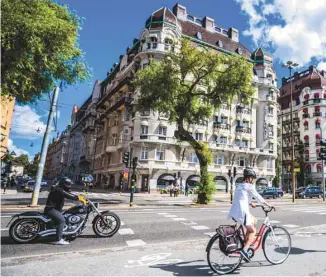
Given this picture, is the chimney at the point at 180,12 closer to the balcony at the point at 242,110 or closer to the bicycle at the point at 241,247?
the balcony at the point at 242,110

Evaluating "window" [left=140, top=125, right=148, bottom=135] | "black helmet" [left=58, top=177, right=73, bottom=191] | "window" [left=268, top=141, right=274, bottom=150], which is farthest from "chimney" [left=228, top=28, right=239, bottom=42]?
"black helmet" [left=58, top=177, right=73, bottom=191]

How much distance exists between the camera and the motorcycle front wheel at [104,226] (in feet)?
25.8

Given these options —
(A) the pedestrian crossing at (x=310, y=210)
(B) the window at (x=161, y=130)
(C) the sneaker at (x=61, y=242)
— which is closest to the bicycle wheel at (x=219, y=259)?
(C) the sneaker at (x=61, y=242)

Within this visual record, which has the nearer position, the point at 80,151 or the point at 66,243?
the point at 66,243

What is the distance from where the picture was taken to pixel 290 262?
5668 millimetres

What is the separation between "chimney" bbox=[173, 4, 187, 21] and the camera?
49391 millimetres

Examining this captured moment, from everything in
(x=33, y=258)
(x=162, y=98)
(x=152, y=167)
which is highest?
(x=162, y=98)

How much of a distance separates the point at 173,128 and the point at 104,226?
111 ft

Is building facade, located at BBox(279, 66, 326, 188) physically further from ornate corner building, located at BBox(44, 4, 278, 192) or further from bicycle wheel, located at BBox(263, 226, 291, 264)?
bicycle wheel, located at BBox(263, 226, 291, 264)

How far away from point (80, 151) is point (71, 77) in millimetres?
63719

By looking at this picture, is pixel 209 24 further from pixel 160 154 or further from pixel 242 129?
pixel 160 154

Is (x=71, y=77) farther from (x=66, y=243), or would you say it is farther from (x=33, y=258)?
(x=33, y=258)

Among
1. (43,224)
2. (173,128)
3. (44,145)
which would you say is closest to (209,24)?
(173,128)

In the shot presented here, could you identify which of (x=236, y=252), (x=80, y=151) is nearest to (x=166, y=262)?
(x=236, y=252)
